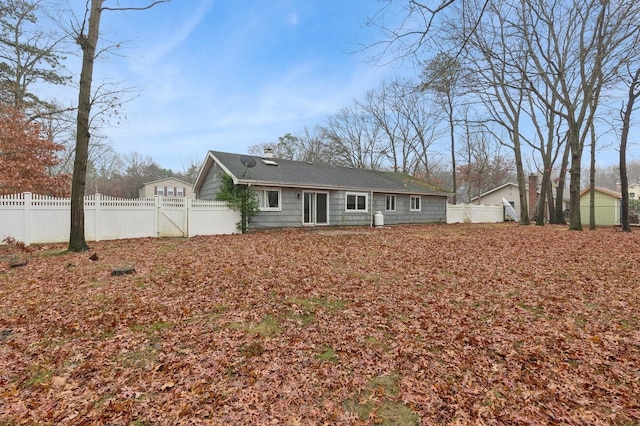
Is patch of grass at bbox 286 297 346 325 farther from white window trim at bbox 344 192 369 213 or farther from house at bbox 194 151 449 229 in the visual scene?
white window trim at bbox 344 192 369 213

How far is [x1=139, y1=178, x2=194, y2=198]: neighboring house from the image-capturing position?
3816 cm

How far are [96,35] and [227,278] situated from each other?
26.4ft

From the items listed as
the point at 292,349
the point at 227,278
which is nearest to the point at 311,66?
the point at 227,278

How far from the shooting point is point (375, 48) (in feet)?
16.2

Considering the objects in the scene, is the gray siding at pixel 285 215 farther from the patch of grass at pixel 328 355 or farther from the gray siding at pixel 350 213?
the patch of grass at pixel 328 355

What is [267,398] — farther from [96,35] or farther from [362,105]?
[362,105]

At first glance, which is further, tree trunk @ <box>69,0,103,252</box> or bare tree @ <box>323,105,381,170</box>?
bare tree @ <box>323,105,381,170</box>

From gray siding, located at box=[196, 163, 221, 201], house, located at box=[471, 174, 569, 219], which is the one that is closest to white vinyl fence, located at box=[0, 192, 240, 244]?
gray siding, located at box=[196, 163, 221, 201]

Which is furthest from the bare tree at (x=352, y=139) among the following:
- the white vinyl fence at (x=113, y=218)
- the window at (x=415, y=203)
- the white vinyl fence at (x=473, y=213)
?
the white vinyl fence at (x=113, y=218)

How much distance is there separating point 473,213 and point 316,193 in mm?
13996

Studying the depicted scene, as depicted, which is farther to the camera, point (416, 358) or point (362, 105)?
point (362, 105)

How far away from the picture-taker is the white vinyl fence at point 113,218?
9094mm

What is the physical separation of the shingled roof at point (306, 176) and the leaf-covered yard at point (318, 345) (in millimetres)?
7838

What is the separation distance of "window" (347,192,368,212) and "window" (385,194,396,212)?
1.92 m
